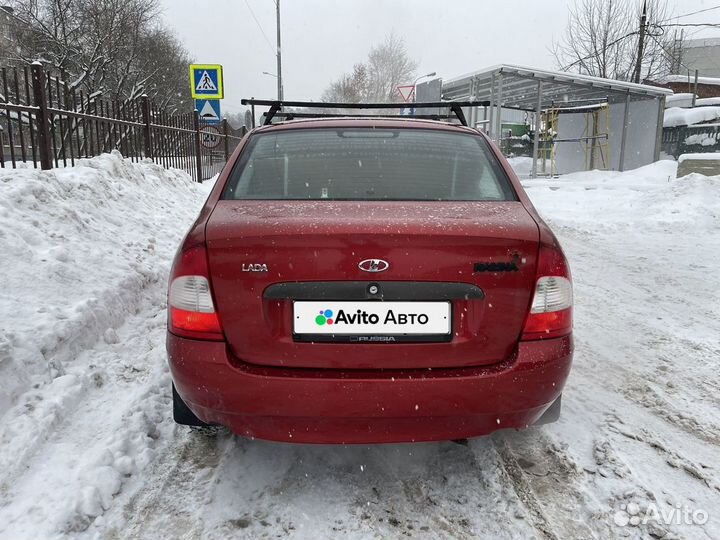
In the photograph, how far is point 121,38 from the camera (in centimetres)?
3228

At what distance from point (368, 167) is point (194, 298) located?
1.09 metres

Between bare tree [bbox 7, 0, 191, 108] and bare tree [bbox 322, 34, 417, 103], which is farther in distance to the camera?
bare tree [bbox 322, 34, 417, 103]

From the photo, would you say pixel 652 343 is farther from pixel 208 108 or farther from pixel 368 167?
pixel 208 108

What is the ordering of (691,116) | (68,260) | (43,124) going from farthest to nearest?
(691,116), (43,124), (68,260)

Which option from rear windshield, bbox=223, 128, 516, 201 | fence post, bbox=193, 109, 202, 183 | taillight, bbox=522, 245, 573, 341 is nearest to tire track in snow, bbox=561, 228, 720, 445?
taillight, bbox=522, 245, 573, 341

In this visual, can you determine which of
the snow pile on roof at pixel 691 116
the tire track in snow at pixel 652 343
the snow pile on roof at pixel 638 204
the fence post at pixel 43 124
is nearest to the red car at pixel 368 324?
the tire track in snow at pixel 652 343

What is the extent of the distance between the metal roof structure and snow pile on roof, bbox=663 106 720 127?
14.7ft

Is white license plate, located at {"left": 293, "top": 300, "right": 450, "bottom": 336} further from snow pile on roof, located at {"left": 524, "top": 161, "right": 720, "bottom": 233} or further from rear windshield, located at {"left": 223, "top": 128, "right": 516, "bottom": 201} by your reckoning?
snow pile on roof, located at {"left": 524, "top": 161, "right": 720, "bottom": 233}

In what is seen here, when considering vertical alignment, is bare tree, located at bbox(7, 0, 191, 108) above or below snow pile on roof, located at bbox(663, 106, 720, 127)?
above

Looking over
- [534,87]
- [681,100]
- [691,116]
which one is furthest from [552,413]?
[681,100]

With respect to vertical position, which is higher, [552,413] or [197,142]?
[197,142]

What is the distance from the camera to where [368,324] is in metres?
1.98

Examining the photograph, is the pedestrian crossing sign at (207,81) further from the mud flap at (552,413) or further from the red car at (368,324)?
the mud flap at (552,413)

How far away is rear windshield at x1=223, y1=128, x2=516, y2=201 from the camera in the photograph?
8.27 feet
